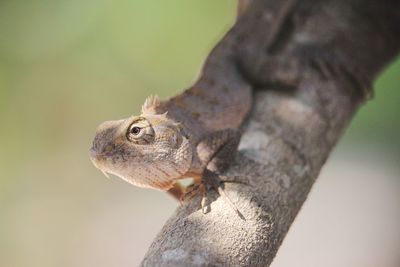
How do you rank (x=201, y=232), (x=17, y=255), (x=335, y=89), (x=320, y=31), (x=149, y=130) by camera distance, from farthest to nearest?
(x=17, y=255), (x=320, y=31), (x=335, y=89), (x=149, y=130), (x=201, y=232)

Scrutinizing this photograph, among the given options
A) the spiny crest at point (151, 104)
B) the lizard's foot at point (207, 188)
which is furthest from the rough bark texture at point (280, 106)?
the spiny crest at point (151, 104)

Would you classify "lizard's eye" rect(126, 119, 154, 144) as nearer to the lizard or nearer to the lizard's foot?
the lizard

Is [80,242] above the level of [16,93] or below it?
below

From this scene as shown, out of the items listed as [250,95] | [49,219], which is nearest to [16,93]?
[49,219]

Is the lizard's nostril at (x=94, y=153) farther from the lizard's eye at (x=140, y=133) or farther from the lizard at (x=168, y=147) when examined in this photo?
the lizard's eye at (x=140, y=133)

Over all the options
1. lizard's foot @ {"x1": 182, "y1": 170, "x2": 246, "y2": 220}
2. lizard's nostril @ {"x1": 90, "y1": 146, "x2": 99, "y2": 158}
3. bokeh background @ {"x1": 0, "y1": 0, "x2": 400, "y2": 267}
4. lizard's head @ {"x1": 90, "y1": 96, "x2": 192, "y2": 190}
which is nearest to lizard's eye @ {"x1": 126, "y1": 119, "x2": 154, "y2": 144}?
lizard's head @ {"x1": 90, "y1": 96, "x2": 192, "y2": 190}

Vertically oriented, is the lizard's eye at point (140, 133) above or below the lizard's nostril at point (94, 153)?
below

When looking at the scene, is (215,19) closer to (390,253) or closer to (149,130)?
(390,253)
